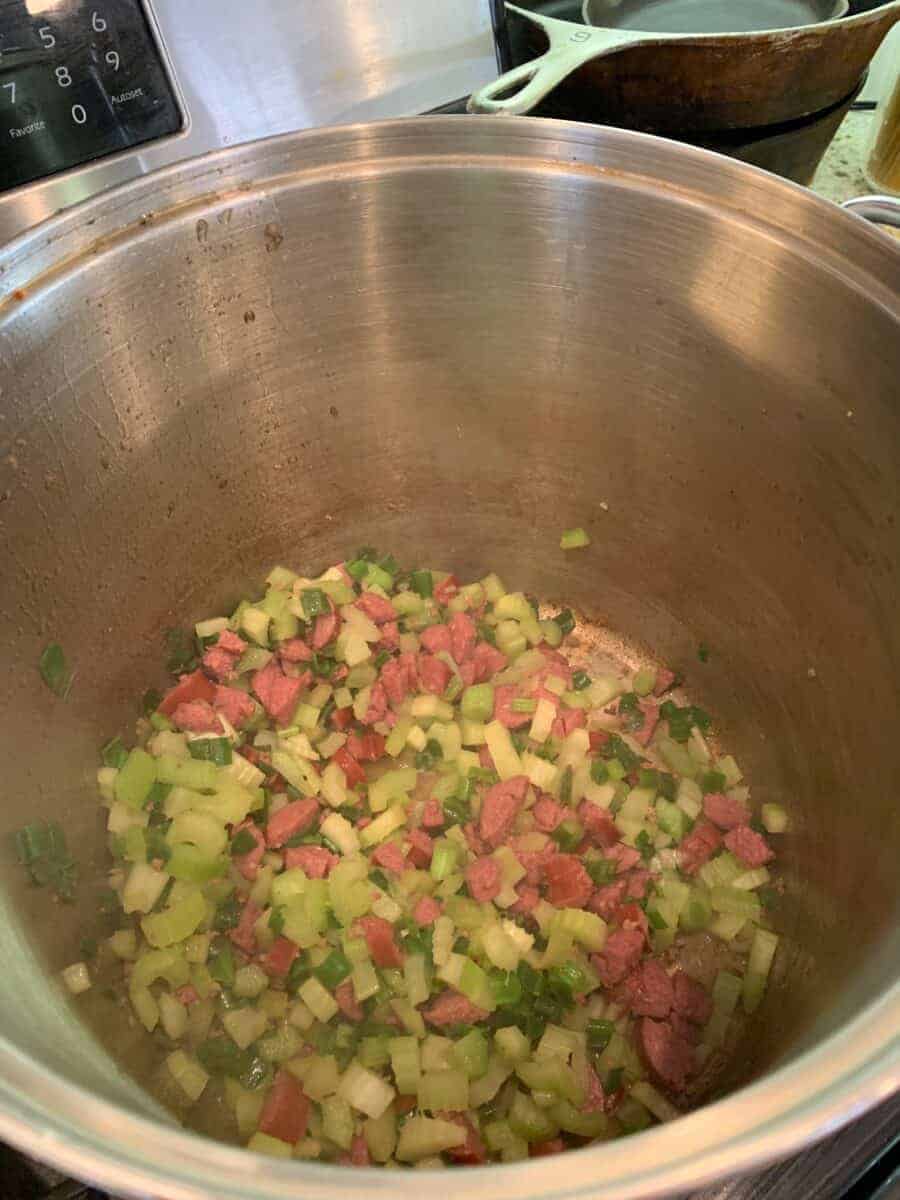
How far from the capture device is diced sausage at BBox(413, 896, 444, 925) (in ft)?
3.40

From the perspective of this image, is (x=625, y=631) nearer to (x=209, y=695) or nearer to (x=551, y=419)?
(x=551, y=419)

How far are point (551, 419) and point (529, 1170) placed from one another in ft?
3.01

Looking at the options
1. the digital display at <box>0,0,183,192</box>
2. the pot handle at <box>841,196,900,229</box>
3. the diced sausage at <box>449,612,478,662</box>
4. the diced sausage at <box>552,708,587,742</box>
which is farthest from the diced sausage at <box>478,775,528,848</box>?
the digital display at <box>0,0,183,192</box>

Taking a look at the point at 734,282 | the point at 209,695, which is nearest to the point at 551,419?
the point at 734,282

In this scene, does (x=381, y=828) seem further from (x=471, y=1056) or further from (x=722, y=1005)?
(x=722, y=1005)

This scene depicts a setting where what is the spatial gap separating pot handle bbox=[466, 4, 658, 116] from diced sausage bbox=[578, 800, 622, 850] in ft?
2.82

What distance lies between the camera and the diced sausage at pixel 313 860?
107 cm

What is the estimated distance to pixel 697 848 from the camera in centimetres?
111

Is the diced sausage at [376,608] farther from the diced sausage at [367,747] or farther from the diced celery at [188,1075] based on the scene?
the diced celery at [188,1075]

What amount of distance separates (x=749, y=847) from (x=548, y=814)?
254mm

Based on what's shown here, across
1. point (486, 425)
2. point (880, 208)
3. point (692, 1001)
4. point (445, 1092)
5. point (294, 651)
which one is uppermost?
point (880, 208)

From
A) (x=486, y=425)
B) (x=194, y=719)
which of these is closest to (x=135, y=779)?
(x=194, y=719)

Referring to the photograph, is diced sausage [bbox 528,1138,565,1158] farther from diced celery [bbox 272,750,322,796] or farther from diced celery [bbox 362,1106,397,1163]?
diced celery [bbox 272,750,322,796]

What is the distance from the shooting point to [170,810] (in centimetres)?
108
